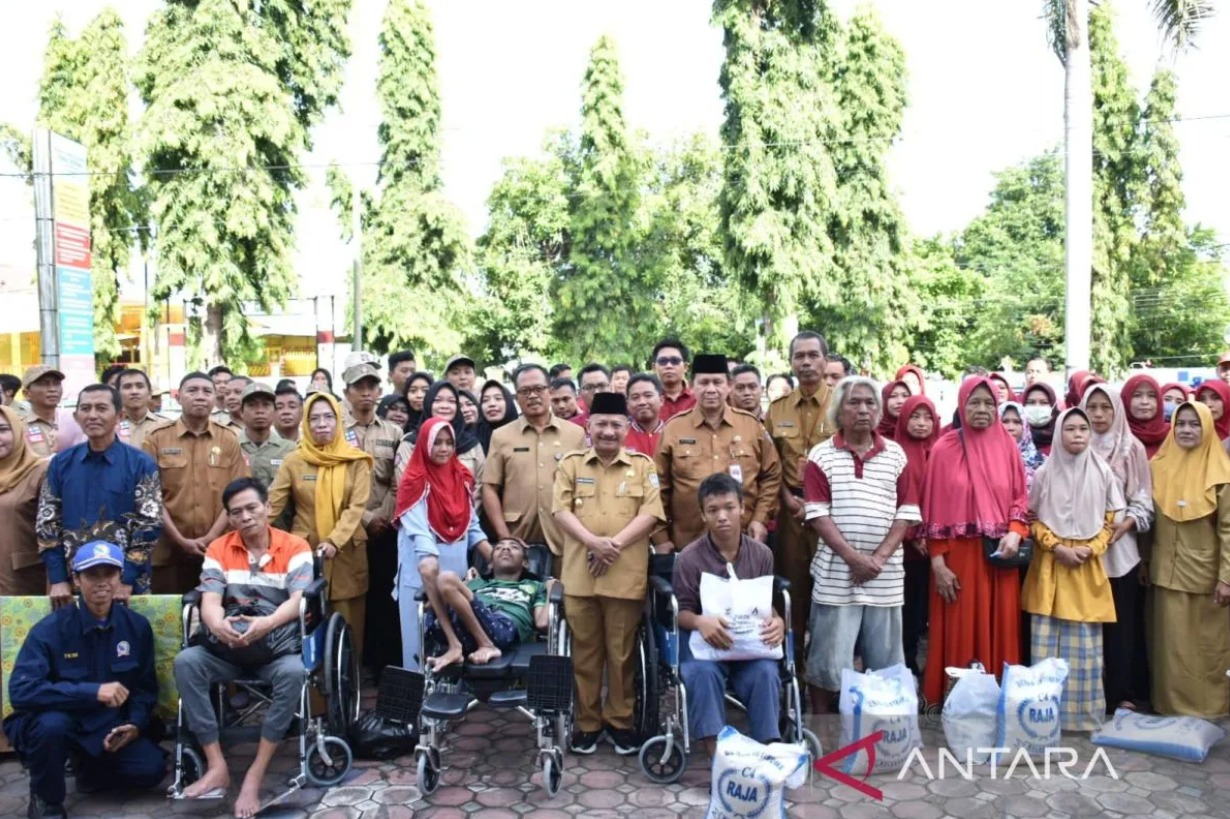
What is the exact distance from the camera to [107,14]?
21.5 metres

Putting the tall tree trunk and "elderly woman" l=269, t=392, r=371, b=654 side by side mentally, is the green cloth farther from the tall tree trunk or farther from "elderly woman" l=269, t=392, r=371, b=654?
the tall tree trunk

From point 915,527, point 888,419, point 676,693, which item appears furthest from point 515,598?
point 888,419

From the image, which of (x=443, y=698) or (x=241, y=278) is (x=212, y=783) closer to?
(x=443, y=698)

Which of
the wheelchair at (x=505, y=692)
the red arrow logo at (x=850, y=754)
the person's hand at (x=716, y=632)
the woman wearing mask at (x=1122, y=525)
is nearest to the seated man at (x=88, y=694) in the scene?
the wheelchair at (x=505, y=692)

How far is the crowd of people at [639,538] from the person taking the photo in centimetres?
381

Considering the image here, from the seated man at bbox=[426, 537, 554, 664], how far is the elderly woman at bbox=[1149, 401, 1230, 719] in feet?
10.3

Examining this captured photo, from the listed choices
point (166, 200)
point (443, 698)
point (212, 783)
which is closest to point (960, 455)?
point (443, 698)

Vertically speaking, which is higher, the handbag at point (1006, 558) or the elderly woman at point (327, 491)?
the elderly woman at point (327, 491)

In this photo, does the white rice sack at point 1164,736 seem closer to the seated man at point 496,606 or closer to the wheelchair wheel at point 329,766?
the seated man at point 496,606

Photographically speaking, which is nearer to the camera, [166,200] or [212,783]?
[212,783]

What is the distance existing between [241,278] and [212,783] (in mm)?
15164

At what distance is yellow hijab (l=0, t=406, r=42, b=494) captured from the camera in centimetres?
434

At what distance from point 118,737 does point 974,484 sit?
404 centimetres

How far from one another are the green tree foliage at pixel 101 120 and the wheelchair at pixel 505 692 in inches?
824
